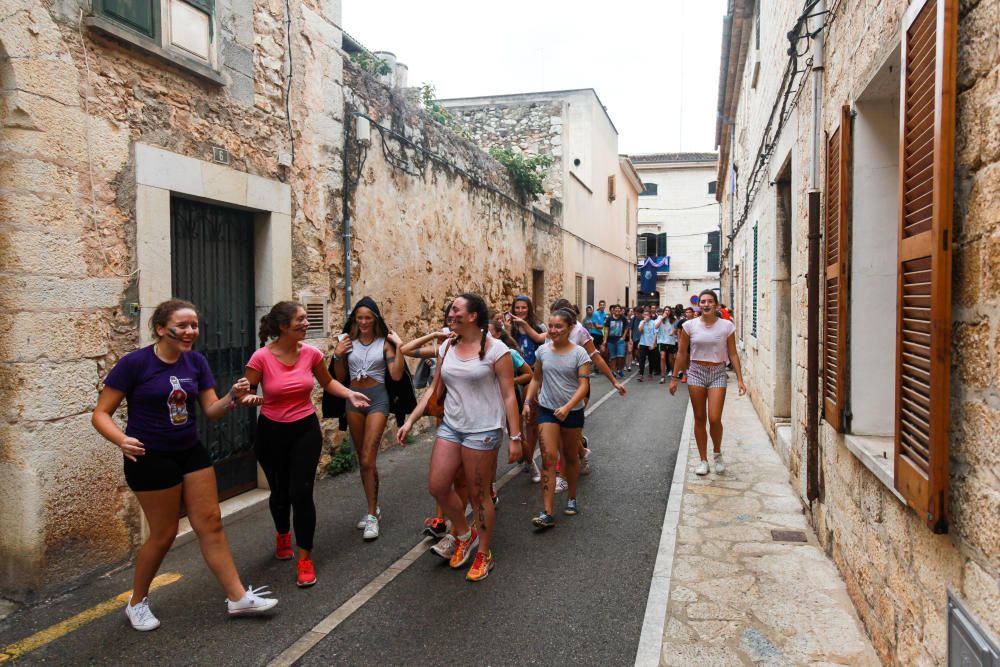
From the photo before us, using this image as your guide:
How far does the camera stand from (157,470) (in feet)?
11.5

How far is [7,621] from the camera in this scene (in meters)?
3.74

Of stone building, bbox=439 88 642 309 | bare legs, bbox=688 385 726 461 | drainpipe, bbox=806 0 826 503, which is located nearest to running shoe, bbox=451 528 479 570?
drainpipe, bbox=806 0 826 503

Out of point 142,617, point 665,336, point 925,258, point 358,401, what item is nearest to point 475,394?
point 358,401

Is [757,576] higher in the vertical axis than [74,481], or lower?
lower

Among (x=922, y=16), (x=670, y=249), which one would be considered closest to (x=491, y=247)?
(x=922, y=16)

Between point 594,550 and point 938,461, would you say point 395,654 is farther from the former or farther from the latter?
point 938,461

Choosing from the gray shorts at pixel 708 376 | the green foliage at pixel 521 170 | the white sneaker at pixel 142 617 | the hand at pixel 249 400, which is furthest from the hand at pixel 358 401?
the green foliage at pixel 521 170

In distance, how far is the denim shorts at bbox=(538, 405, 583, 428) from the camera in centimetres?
540

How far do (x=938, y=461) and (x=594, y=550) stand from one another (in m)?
2.79

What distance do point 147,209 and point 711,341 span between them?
4818mm

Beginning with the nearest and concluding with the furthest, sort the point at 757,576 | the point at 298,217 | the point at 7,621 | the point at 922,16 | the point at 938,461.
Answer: the point at 938,461, the point at 922,16, the point at 7,621, the point at 757,576, the point at 298,217

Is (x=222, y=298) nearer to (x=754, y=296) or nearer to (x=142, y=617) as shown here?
(x=142, y=617)

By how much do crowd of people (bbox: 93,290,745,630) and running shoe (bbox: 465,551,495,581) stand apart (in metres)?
0.01

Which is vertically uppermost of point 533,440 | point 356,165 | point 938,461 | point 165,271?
point 356,165
